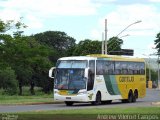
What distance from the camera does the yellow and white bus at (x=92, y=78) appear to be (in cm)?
3672

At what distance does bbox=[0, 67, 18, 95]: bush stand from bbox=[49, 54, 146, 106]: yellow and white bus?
54.6m

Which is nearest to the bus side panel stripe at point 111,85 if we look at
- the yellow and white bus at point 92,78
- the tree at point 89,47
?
the yellow and white bus at point 92,78

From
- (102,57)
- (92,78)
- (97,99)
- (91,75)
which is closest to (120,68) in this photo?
(102,57)

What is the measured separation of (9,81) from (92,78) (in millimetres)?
62243

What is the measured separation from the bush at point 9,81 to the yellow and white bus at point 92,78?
54625mm

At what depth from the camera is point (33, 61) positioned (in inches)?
2203

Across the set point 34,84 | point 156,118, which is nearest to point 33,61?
point 156,118

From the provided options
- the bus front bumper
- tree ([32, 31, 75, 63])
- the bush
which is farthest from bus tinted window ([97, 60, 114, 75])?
tree ([32, 31, 75, 63])

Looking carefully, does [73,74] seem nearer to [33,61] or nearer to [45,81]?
[33,61]

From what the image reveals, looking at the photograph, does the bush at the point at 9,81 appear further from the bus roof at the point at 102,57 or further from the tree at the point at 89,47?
the bus roof at the point at 102,57

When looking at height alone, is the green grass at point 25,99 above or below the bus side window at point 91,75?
below

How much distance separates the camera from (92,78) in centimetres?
3734

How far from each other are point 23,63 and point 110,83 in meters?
18.3

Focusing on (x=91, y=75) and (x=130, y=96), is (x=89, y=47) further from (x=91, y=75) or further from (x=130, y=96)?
(x=91, y=75)
